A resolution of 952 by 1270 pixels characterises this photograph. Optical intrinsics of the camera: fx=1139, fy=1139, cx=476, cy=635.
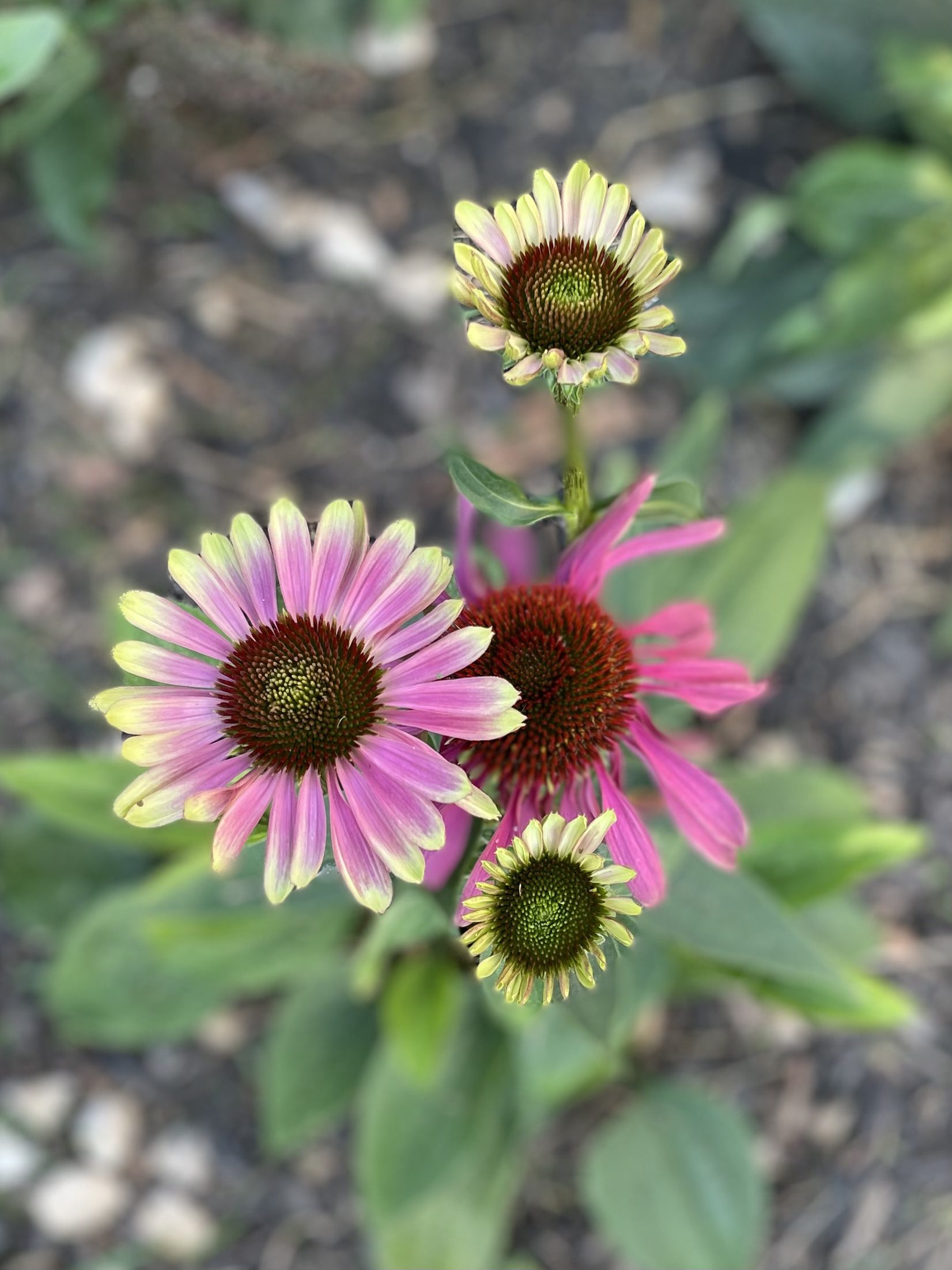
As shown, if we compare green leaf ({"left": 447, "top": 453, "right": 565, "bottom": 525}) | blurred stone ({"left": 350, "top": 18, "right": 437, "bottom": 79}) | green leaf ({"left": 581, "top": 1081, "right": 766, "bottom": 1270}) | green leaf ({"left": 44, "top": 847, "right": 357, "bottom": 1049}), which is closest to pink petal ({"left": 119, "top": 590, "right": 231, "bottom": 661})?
green leaf ({"left": 447, "top": 453, "right": 565, "bottom": 525})

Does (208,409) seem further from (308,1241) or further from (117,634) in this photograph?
(308,1241)

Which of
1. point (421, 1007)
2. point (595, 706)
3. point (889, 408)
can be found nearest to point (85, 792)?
point (421, 1007)

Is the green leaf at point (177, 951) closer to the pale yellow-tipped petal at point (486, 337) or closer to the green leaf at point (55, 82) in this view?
the pale yellow-tipped petal at point (486, 337)

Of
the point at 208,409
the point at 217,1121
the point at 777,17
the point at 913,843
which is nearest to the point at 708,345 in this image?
the point at 777,17

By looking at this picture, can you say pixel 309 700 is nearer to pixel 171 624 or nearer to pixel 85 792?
pixel 171 624

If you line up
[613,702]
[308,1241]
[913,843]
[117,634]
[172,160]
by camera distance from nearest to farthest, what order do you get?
[613,702] < [913,843] < [117,634] < [308,1241] < [172,160]

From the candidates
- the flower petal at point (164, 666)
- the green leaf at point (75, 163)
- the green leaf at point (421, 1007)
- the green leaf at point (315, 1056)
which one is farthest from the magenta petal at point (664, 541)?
the green leaf at point (75, 163)

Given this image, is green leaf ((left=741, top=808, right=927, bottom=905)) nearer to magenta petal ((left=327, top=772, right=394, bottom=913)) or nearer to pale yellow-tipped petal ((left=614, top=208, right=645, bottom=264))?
magenta petal ((left=327, top=772, right=394, bottom=913))
